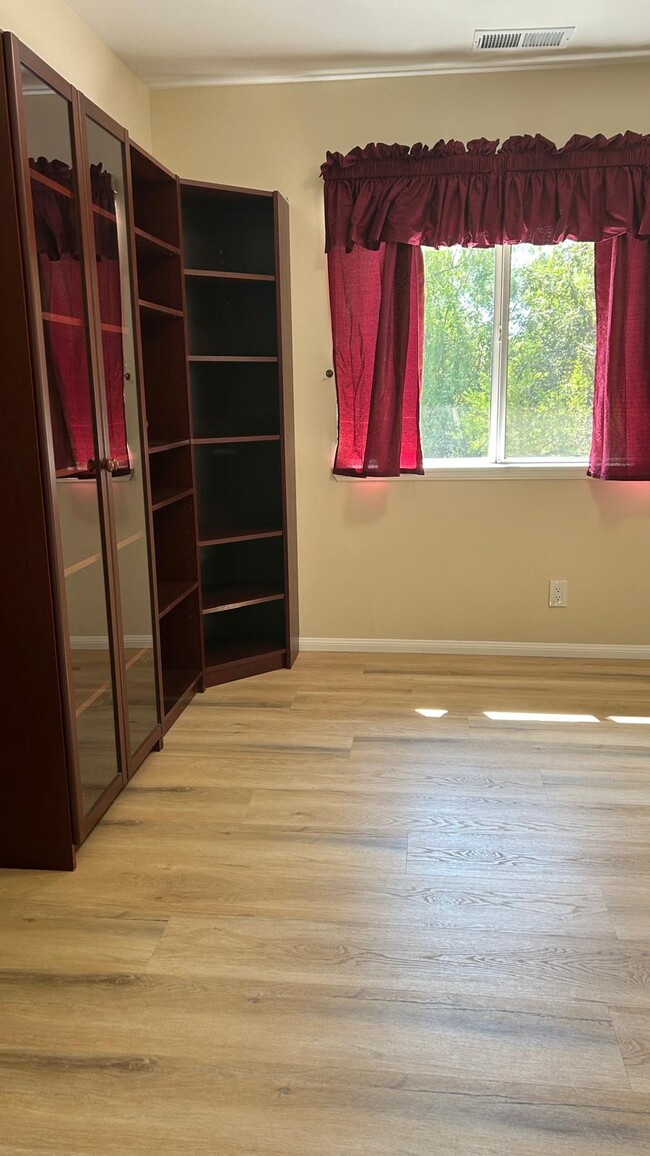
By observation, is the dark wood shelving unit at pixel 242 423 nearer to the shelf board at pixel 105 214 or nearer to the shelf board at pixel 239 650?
the shelf board at pixel 239 650

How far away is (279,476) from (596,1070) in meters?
2.70

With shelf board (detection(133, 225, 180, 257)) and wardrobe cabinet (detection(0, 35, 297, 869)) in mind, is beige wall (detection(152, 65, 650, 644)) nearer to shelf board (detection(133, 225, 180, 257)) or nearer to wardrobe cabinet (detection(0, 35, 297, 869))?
wardrobe cabinet (detection(0, 35, 297, 869))

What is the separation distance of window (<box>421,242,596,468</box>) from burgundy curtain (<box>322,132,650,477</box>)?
14cm

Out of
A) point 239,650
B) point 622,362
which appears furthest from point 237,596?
point 622,362

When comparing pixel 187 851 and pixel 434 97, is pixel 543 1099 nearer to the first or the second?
pixel 187 851

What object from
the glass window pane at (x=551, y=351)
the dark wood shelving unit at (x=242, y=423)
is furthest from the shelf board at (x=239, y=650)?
the glass window pane at (x=551, y=351)

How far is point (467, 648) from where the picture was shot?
4105mm

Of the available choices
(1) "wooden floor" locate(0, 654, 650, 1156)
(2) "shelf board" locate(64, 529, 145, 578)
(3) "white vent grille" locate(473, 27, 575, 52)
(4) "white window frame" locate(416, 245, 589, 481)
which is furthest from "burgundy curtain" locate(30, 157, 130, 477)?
(4) "white window frame" locate(416, 245, 589, 481)

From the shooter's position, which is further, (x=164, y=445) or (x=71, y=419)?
(x=164, y=445)

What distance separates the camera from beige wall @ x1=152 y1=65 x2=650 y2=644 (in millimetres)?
3594

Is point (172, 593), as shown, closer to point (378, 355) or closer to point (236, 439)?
point (236, 439)

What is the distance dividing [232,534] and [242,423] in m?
0.55

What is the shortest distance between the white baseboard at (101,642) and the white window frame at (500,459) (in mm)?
1651

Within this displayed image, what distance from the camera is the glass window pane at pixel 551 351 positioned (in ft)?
12.2
